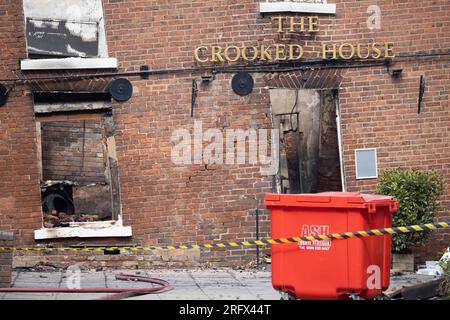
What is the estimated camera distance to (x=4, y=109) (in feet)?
51.3

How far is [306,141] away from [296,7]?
Answer: 143 inches

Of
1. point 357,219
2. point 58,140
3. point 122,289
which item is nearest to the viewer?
point 357,219

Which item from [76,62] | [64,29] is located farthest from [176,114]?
[64,29]

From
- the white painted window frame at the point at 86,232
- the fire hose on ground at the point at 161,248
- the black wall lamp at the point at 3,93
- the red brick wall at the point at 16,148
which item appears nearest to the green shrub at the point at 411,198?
the fire hose on ground at the point at 161,248

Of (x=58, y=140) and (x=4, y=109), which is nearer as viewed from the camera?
(x=4, y=109)

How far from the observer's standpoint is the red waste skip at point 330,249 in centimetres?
1094

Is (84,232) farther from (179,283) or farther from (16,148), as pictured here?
(179,283)

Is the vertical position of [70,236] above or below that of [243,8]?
below

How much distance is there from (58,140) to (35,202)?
1451mm

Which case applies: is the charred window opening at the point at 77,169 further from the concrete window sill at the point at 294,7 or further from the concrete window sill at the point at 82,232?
the concrete window sill at the point at 294,7

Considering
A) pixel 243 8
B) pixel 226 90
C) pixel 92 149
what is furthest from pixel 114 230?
pixel 243 8

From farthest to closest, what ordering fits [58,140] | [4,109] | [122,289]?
[58,140] → [4,109] → [122,289]

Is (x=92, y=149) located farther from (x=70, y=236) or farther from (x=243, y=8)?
(x=243, y=8)

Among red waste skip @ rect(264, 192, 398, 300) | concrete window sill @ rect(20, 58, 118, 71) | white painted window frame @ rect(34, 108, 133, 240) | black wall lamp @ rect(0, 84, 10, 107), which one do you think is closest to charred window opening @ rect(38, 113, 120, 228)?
white painted window frame @ rect(34, 108, 133, 240)
